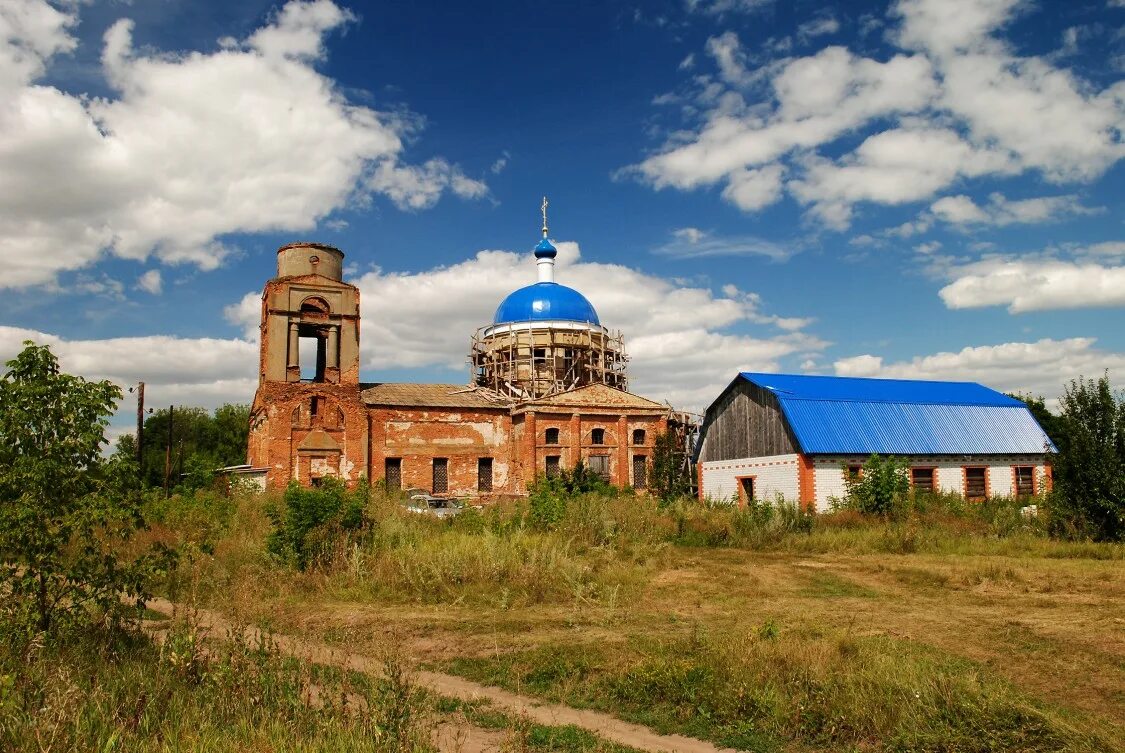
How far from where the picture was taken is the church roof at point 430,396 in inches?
1404

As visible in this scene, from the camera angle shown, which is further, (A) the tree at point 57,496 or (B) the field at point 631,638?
(A) the tree at point 57,496

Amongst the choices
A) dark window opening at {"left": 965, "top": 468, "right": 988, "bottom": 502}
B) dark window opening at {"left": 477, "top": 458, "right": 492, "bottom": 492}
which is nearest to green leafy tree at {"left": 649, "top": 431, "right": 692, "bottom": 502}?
dark window opening at {"left": 477, "top": 458, "right": 492, "bottom": 492}

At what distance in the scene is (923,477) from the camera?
27484mm

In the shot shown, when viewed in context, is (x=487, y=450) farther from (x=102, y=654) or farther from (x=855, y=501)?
(x=102, y=654)

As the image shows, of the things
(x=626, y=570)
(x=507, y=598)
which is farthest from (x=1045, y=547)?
(x=507, y=598)

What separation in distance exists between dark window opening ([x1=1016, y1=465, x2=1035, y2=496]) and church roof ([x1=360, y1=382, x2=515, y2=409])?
21.3 metres

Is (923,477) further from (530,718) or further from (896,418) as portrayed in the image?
(530,718)

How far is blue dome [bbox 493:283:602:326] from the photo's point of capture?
4250cm

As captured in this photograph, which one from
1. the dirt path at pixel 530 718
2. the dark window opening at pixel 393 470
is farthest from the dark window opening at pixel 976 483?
the dirt path at pixel 530 718

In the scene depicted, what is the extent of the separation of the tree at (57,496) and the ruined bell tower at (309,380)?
26.0 metres

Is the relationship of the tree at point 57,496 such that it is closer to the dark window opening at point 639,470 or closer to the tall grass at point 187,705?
the tall grass at point 187,705

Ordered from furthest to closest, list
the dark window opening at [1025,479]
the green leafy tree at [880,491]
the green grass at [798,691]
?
the dark window opening at [1025,479] < the green leafy tree at [880,491] < the green grass at [798,691]

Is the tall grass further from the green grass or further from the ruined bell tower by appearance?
the ruined bell tower

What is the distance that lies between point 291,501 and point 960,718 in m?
11.4
